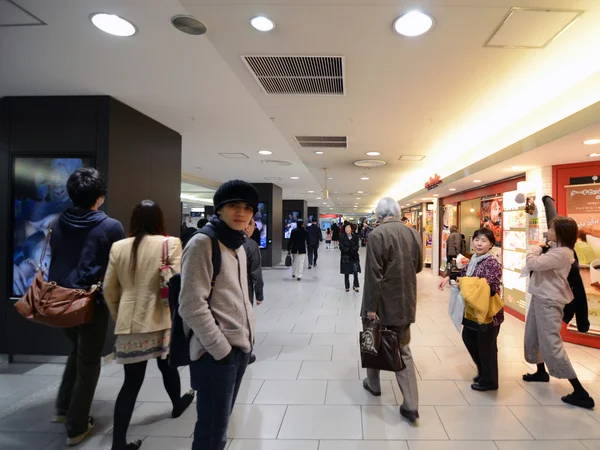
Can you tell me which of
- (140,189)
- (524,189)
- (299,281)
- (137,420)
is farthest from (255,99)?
(299,281)

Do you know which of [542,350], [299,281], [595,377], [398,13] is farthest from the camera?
[299,281]

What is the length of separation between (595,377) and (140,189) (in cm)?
536

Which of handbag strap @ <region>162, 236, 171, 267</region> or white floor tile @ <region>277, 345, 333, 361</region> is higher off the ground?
handbag strap @ <region>162, 236, 171, 267</region>

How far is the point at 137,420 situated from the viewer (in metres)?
2.47

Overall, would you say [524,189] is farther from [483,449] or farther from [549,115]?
[483,449]

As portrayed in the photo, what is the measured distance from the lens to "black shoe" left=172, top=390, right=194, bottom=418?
2518 mm

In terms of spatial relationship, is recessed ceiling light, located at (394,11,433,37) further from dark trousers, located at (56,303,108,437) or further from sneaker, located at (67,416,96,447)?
sneaker, located at (67,416,96,447)

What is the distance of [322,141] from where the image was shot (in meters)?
5.50

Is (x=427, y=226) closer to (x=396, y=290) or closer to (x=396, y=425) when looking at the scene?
(x=396, y=290)

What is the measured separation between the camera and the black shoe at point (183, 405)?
2.52 metres

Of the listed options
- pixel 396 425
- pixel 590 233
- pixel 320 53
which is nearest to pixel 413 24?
pixel 320 53

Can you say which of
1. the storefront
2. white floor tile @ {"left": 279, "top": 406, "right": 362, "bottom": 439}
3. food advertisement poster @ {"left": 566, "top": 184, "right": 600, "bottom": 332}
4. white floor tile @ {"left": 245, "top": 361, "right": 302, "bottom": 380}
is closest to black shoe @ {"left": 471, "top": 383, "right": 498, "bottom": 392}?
white floor tile @ {"left": 279, "top": 406, "right": 362, "bottom": 439}

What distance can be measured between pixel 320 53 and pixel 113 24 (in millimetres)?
1510

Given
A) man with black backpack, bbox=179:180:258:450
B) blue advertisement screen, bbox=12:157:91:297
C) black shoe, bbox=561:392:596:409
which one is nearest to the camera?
man with black backpack, bbox=179:180:258:450
